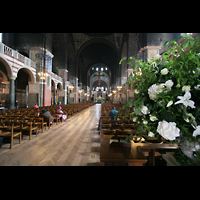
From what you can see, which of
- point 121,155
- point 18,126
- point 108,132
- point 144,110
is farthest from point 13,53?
point 144,110

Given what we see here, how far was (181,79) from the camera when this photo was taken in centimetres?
95

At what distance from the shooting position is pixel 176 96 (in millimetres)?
996

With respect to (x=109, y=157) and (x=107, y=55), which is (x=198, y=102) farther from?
(x=107, y=55)

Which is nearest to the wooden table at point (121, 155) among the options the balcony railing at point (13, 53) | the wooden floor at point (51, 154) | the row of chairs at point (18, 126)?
the wooden floor at point (51, 154)

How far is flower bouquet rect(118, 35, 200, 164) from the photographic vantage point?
918mm

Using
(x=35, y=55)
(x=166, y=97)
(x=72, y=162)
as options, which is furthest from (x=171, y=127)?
(x=35, y=55)

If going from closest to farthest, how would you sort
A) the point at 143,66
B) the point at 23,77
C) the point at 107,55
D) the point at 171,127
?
1. the point at 171,127
2. the point at 143,66
3. the point at 23,77
4. the point at 107,55

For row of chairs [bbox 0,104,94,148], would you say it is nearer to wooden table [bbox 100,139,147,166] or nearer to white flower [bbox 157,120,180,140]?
wooden table [bbox 100,139,147,166]

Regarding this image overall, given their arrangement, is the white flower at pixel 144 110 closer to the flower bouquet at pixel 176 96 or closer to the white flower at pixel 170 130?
the flower bouquet at pixel 176 96

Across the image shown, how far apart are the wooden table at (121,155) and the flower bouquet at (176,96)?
0.38 meters

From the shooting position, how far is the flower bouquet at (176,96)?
918 millimetres
